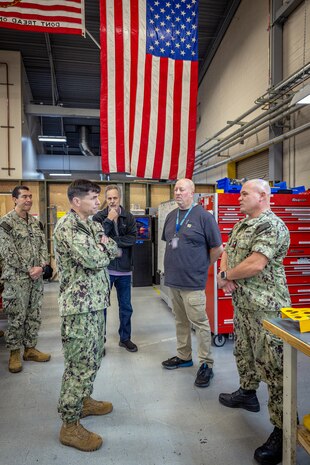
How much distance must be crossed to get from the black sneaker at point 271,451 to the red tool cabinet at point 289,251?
5.44 ft

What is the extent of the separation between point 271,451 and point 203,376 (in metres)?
0.92

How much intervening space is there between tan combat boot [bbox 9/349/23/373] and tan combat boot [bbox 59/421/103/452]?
1214 mm

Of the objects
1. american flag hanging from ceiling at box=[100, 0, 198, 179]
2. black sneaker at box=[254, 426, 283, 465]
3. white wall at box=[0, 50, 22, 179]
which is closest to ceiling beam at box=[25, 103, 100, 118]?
white wall at box=[0, 50, 22, 179]

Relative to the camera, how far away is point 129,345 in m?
3.42

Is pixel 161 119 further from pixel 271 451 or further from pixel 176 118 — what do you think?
pixel 271 451

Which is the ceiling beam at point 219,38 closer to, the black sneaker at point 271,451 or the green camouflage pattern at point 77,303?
the green camouflage pattern at point 77,303

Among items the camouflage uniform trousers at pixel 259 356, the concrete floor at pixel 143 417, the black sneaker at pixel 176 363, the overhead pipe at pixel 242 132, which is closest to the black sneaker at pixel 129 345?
the concrete floor at pixel 143 417

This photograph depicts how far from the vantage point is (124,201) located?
7824 mm

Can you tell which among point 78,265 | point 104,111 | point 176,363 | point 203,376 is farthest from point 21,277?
point 104,111

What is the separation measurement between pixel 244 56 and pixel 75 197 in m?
6.79

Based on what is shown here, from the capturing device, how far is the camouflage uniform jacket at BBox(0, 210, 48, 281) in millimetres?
2955

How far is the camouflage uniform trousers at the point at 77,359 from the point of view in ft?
5.92

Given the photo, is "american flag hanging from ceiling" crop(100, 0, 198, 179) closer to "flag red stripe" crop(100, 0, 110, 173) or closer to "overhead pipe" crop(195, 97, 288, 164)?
"flag red stripe" crop(100, 0, 110, 173)

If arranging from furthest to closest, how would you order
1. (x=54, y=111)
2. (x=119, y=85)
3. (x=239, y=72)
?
1. (x=54, y=111)
2. (x=239, y=72)
3. (x=119, y=85)
